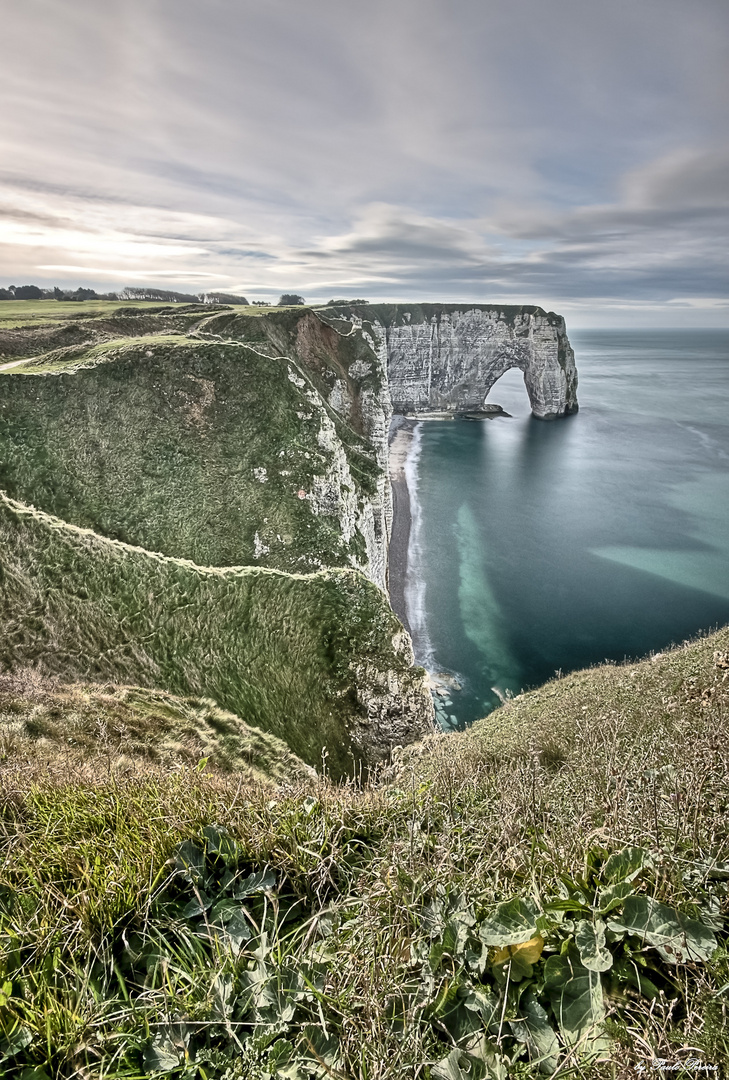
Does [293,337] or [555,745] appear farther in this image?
[293,337]

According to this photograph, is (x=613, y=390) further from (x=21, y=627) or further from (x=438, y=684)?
(x=21, y=627)

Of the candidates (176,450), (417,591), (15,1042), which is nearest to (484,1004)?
(15,1042)

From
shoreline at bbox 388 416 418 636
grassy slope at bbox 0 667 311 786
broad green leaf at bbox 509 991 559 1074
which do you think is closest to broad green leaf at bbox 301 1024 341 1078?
broad green leaf at bbox 509 991 559 1074

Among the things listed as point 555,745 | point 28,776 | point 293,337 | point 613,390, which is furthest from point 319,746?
point 613,390

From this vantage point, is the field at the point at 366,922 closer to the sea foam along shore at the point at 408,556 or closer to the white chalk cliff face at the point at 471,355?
the sea foam along shore at the point at 408,556

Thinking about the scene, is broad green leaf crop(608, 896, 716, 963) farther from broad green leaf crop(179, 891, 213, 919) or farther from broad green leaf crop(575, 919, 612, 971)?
broad green leaf crop(179, 891, 213, 919)

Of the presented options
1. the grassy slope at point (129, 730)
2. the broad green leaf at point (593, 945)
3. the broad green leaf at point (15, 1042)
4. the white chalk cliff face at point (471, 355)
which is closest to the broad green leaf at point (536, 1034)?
the broad green leaf at point (593, 945)

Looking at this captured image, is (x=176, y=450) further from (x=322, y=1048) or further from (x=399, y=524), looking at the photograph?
(x=399, y=524)
